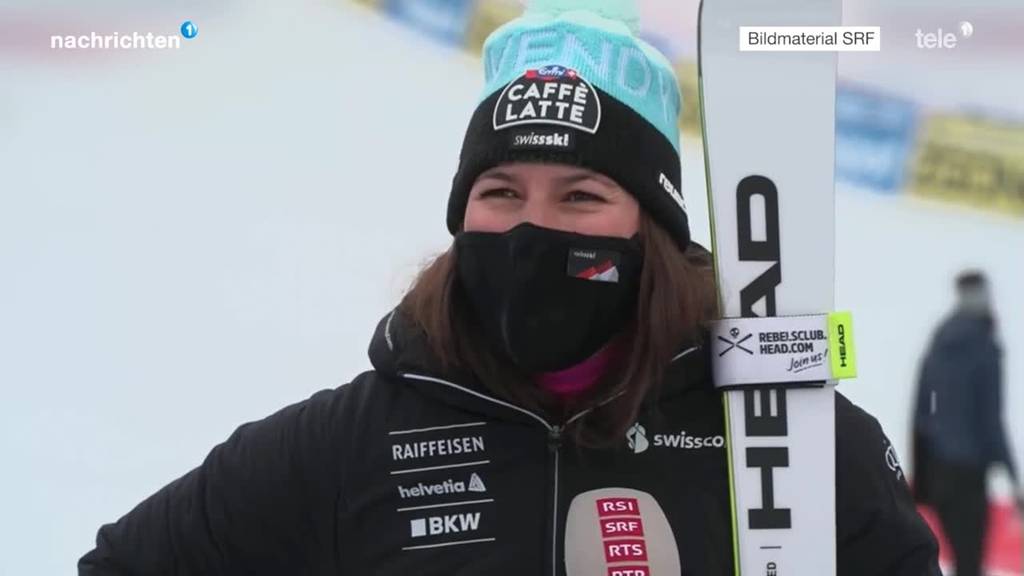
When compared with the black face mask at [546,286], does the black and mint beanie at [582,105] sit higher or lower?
higher

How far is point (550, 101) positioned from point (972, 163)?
9.43 ft

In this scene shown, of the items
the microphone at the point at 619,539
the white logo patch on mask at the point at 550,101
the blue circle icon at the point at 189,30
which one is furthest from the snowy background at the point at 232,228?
the microphone at the point at 619,539

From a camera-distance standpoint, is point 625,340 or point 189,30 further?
point 189,30

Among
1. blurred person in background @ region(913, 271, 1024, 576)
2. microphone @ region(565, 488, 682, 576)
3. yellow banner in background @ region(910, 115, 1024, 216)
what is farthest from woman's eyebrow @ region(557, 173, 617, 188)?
yellow banner in background @ region(910, 115, 1024, 216)

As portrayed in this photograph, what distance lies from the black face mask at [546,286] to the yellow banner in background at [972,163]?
2800 millimetres

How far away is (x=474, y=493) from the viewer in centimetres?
164

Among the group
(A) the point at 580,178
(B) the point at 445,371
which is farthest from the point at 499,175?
(B) the point at 445,371

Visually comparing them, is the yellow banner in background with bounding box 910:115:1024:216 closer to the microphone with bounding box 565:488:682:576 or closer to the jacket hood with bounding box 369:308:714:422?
the jacket hood with bounding box 369:308:714:422

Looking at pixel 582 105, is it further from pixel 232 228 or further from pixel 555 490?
pixel 232 228

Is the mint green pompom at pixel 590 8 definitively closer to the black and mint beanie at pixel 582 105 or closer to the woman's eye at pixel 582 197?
the black and mint beanie at pixel 582 105

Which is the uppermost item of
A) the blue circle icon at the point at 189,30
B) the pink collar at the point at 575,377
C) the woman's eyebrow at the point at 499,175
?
the blue circle icon at the point at 189,30

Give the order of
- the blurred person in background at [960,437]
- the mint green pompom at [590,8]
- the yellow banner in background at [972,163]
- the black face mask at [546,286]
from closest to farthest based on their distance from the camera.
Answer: the black face mask at [546,286] < the mint green pompom at [590,8] < the blurred person in background at [960,437] < the yellow banner in background at [972,163]

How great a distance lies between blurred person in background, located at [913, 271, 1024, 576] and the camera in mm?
3820

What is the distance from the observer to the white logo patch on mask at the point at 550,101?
5.33ft
